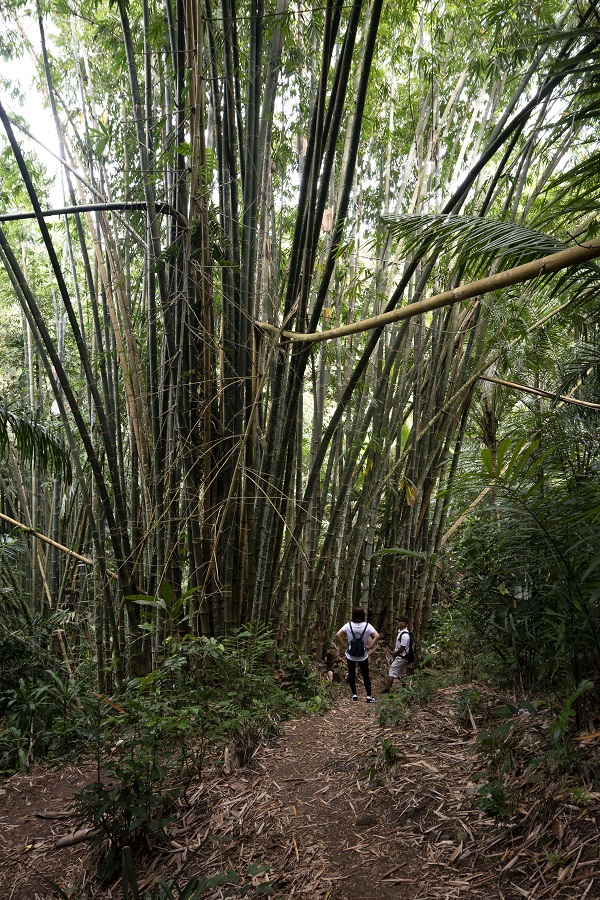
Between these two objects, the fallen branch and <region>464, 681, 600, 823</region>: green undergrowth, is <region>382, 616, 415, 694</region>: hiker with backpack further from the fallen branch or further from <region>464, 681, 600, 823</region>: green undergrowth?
the fallen branch

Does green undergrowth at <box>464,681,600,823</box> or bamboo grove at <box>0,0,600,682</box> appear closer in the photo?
green undergrowth at <box>464,681,600,823</box>

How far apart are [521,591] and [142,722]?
4.66 ft

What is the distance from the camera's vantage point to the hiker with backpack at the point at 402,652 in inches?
150

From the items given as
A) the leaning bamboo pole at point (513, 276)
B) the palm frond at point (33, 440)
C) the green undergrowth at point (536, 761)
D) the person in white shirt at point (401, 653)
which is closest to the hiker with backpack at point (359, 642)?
the person in white shirt at point (401, 653)

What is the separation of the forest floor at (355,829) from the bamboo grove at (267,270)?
0.63m

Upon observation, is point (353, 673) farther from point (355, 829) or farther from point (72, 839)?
point (72, 839)

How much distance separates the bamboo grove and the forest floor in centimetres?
63

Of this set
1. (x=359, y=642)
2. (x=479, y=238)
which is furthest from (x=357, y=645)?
(x=479, y=238)

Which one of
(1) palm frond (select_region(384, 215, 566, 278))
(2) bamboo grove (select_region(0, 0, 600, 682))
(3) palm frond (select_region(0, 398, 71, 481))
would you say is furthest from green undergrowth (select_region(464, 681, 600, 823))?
(3) palm frond (select_region(0, 398, 71, 481))

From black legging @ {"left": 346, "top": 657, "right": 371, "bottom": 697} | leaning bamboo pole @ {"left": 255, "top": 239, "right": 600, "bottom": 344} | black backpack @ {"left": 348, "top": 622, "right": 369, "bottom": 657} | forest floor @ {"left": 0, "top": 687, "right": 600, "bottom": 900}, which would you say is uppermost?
leaning bamboo pole @ {"left": 255, "top": 239, "right": 600, "bottom": 344}

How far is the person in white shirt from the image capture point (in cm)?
380

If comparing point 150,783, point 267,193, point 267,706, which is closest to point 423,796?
point 150,783

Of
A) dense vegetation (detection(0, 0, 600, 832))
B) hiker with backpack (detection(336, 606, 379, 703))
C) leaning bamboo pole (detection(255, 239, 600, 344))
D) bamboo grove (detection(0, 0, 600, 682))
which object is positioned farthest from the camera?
hiker with backpack (detection(336, 606, 379, 703))

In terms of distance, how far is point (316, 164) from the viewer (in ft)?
8.30
